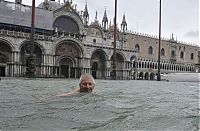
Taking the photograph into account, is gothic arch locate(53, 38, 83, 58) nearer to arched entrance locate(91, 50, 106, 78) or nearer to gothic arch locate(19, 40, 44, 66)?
gothic arch locate(19, 40, 44, 66)

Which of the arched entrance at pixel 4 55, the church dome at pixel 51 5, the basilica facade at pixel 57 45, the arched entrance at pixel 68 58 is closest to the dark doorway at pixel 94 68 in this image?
the basilica facade at pixel 57 45

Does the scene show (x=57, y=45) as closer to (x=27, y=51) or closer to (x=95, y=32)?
(x=27, y=51)

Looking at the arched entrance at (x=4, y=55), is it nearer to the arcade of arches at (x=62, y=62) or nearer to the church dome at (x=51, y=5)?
the arcade of arches at (x=62, y=62)

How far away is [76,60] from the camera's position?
46719 mm

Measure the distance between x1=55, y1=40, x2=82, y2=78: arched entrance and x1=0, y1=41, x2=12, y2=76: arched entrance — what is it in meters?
7.89

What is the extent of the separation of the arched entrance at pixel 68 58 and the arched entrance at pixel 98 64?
13.7 ft

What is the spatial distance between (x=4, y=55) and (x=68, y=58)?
10.7m

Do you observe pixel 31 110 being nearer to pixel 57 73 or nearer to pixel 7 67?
pixel 7 67

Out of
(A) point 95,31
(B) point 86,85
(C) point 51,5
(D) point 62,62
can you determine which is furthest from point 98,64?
(B) point 86,85

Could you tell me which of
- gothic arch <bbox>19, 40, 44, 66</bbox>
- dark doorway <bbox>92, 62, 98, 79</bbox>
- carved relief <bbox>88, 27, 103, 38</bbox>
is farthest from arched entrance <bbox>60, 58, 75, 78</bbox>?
carved relief <bbox>88, 27, 103, 38</bbox>

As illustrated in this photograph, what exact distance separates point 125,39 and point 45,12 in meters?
22.9

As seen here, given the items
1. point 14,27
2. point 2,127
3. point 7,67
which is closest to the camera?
point 2,127

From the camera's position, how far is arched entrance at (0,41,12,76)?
38.4 meters

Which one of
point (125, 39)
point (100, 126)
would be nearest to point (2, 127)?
point (100, 126)
